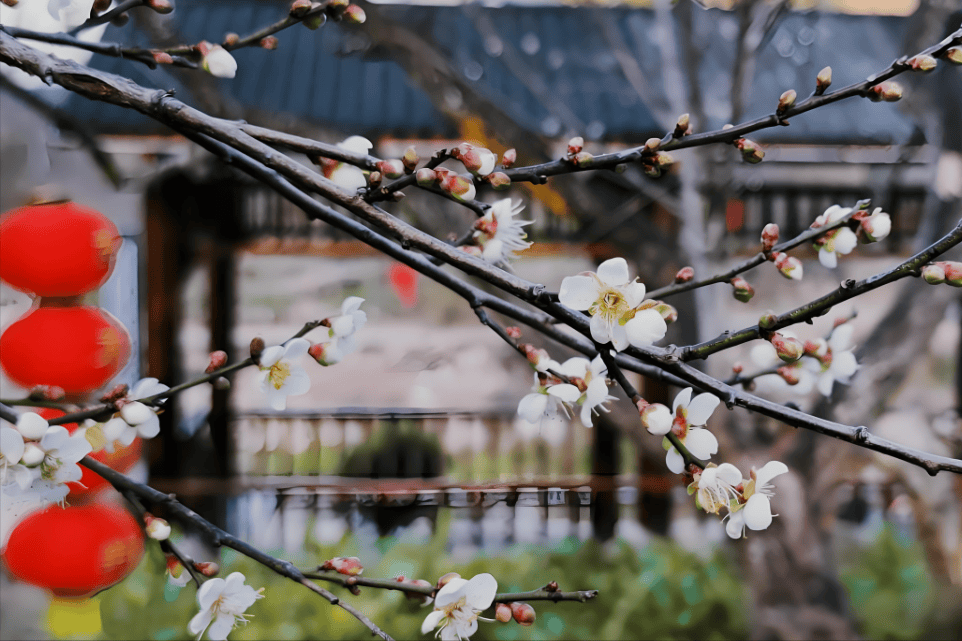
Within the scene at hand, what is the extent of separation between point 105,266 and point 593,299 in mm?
869

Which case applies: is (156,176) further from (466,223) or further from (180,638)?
(180,638)

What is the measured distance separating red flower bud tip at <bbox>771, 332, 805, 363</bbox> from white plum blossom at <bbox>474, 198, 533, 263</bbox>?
32 centimetres

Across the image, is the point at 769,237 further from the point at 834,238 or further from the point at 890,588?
the point at 890,588

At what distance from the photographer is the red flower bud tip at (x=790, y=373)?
0.94 meters

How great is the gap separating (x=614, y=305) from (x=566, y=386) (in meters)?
0.14

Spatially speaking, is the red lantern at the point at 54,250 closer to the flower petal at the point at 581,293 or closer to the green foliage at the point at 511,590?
the flower petal at the point at 581,293

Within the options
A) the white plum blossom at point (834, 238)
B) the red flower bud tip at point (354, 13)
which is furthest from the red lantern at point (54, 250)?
the white plum blossom at point (834, 238)

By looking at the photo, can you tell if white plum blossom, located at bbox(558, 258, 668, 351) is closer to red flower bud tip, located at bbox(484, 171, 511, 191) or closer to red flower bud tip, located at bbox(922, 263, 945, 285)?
red flower bud tip, located at bbox(484, 171, 511, 191)

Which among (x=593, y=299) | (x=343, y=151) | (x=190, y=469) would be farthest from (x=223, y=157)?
(x=190, y=469)

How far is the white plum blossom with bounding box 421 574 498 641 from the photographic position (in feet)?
2.38

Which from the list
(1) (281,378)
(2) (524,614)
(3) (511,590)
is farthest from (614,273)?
(3) (511,590)

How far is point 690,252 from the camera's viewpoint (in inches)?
113

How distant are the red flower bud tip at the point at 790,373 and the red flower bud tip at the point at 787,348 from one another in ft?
1.13

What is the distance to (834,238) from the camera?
820 millimetres
